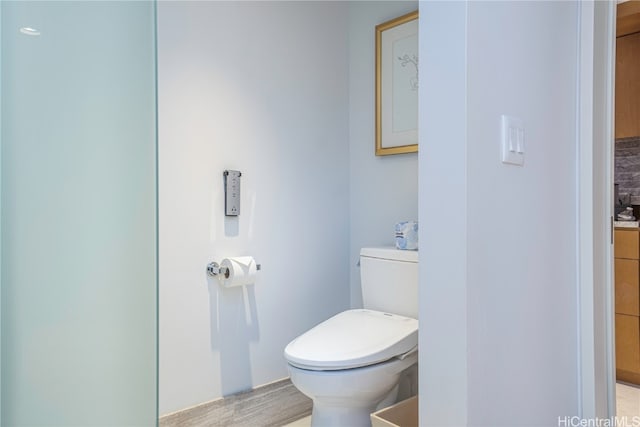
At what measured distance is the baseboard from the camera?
1.81 meters

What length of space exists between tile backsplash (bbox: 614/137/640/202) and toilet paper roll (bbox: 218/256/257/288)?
2379 millimetres

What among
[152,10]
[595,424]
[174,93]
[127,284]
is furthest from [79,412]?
[595,424]

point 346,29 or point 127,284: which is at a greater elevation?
point 346,29

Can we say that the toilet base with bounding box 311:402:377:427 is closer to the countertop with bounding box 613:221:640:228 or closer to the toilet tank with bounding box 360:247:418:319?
the toilet tank with bounding box 360:247:418:319

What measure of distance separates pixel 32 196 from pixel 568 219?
1411mm

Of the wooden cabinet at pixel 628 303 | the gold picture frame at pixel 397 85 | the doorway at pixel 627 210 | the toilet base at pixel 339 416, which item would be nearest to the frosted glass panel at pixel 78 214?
the toilet base at pixel 339 416

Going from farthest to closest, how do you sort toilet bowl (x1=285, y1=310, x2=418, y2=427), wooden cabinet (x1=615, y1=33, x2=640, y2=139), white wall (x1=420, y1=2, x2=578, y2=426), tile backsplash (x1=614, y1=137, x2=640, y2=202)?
tile backsplash (x1=614, y1=137, x2=640, y2=202)
wooden cabinet (x1=615, y1=33, x2=640, y2=139)
toilet bowl (x1=285, y1=310, x2=418, y2=427)
white wall (x1=420, y1=2, x2=578, y2=426)

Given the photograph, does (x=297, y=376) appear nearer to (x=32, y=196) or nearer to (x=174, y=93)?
(x=32, y=196)

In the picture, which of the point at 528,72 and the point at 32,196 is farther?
the point at 528,72

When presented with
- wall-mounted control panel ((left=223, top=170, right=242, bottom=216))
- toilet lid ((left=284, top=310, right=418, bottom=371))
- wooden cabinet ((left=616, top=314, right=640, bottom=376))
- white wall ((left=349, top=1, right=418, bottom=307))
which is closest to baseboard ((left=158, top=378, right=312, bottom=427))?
toilet lid ((left=284, top=310, right=418, bottom=371))

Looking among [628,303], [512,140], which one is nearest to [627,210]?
[628,303]

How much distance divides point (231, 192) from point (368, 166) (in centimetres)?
82

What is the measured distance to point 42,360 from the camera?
994 mm

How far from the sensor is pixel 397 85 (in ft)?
7.44
